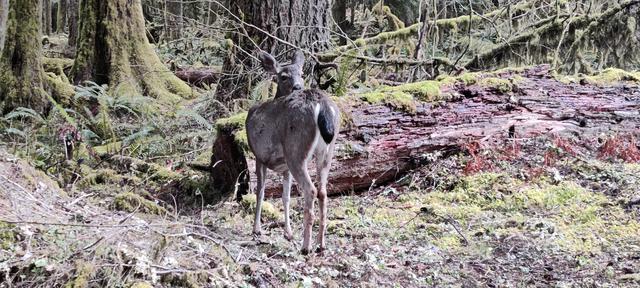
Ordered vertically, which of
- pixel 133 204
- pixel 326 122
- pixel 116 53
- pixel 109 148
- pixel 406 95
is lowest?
pixel 133 204

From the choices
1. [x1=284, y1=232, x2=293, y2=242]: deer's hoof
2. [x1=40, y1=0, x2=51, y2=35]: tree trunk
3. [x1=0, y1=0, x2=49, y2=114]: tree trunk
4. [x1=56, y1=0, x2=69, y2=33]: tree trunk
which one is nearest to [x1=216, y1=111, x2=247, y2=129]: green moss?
[x1=284, y1=232, x2=293, y2=242]: deer's hoof

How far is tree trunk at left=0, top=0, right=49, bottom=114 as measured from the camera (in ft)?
33.3

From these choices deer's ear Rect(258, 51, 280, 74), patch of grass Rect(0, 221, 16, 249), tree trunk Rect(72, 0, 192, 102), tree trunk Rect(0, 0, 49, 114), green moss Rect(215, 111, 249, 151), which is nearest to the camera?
patch of grass Rect(0, 221, 16, 249)

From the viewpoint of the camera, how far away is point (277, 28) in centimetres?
923

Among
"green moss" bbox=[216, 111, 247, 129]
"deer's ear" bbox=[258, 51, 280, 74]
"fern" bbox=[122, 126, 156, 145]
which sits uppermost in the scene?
"deer's ear" bbox=[258, 51, 280, 74]

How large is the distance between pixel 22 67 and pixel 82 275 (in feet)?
25.8

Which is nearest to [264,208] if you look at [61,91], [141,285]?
[141,285]

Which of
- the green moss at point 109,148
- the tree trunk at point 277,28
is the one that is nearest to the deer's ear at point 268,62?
the tree trunk at point 277,28

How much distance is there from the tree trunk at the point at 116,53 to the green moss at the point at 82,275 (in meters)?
8.14

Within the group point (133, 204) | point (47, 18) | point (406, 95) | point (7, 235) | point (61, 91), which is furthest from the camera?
point (47, 18)

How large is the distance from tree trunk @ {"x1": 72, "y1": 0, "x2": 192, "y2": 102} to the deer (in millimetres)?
6416

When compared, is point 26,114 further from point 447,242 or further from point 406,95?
point 447,242

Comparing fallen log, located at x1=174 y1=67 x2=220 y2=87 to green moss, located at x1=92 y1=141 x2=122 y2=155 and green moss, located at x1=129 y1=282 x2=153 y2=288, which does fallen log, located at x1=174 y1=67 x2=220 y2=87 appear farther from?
green moss, located at x1=129 y1=282 x2=153 y2=288

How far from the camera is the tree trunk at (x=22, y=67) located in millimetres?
10148
